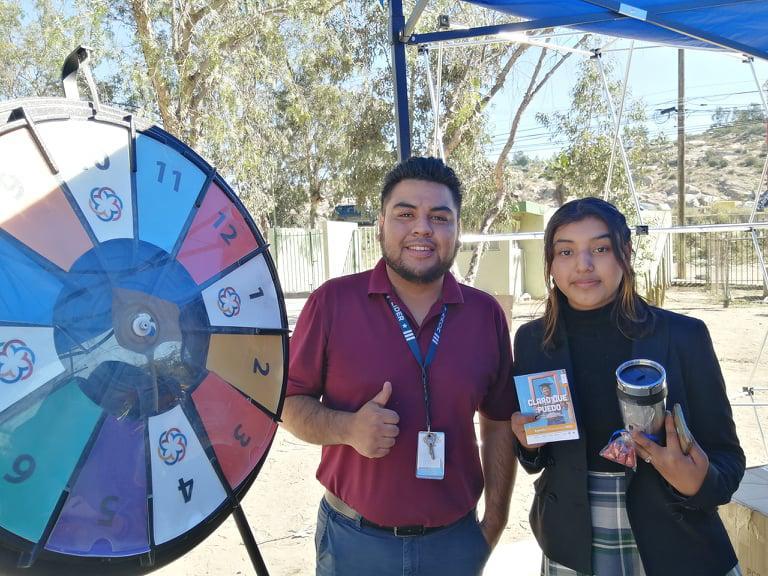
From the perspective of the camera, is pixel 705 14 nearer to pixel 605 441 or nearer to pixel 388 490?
pixel 605 441

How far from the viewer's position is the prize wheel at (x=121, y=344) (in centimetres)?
122

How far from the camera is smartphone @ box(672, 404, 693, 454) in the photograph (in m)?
1.56

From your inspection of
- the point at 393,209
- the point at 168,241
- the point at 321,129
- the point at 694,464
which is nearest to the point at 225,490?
the point at 168,241

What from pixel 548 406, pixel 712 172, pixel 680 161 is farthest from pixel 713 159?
pixel 548 406

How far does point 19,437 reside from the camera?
3.93 feet

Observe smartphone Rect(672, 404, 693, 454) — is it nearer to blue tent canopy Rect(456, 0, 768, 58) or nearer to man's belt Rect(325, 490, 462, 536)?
man's belt Rect(325, 490, 462, 536)

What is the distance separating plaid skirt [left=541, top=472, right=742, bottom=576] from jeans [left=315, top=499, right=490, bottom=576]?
36 cm

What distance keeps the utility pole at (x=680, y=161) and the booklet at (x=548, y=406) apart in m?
24.1

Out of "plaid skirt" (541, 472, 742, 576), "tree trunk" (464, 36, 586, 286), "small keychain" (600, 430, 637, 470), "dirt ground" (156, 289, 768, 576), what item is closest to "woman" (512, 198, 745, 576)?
"plaid skirt" (541, 472, 742, 576)

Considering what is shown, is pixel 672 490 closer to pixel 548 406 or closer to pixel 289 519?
pixel 548 406

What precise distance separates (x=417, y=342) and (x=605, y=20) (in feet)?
7.51

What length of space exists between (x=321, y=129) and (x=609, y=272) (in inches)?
748

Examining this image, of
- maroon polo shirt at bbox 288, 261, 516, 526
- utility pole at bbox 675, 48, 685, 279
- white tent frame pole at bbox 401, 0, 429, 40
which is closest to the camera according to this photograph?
maroon polo shirt at bbox 288, 261, 516, 526

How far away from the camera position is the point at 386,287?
6.84ft
